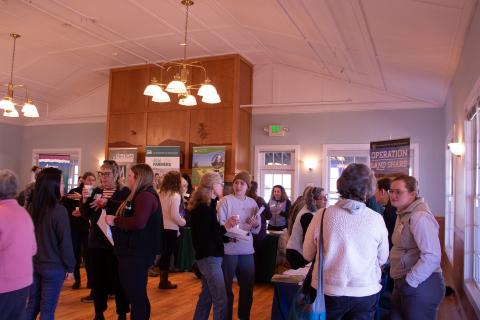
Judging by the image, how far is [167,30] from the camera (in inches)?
326

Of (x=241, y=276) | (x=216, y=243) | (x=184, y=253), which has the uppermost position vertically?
(x=216, y=243)

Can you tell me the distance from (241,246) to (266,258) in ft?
8.56

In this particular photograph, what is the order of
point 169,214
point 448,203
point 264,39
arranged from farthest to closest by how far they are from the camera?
point 264,39 → point 448,203 → point 169,214

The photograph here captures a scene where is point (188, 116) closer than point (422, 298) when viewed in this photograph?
No

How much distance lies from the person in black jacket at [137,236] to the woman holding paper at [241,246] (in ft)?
2.08

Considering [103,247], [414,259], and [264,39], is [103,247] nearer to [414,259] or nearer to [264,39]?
[414,259]

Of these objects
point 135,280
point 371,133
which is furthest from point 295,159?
point 135,280

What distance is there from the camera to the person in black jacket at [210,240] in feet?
11.6

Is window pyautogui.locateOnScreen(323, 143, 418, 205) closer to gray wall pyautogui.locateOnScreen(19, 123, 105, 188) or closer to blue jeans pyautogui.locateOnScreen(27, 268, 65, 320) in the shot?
gray wall pyautogui.locateOnScreen(19, 123, 105, 188)

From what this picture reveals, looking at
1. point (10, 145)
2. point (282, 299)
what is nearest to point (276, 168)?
point (282, 299)

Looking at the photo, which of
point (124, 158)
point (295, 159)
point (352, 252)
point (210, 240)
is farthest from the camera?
point (124, 158)

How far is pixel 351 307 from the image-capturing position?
7.39 feet

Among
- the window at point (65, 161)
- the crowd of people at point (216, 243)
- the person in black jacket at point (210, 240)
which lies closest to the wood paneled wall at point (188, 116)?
the window at point (65, 161)

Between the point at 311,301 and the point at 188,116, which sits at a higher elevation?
the point at 188,116
